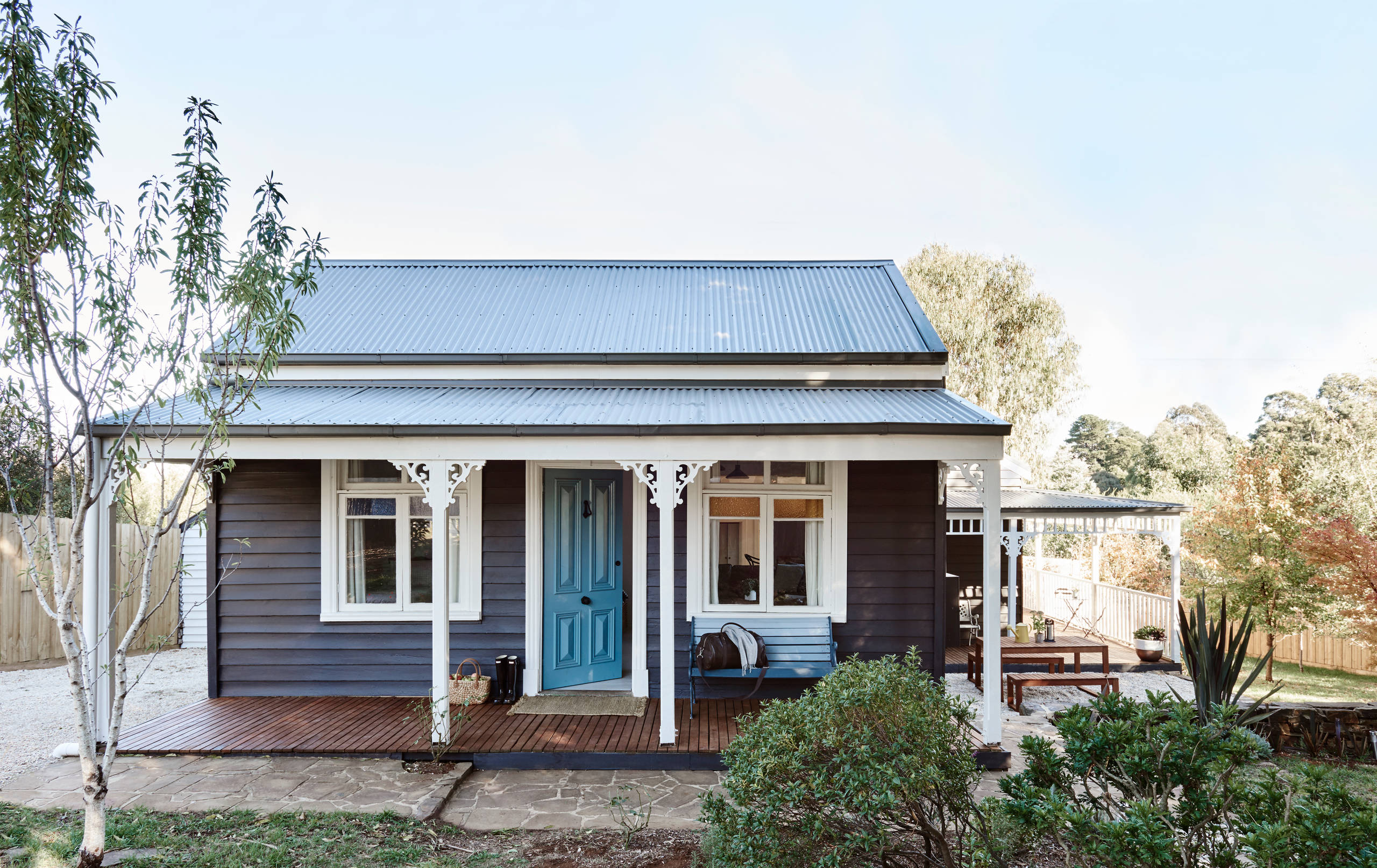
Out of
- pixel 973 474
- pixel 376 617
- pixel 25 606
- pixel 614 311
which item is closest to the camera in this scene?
pixel 973 474

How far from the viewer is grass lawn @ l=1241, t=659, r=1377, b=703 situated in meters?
9.01

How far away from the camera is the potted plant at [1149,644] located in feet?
32.4

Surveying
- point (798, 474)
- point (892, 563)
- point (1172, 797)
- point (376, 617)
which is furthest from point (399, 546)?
point (1172, 797)

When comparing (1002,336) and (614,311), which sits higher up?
(1002,336)

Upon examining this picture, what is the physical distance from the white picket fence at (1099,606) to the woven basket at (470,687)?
9.52m

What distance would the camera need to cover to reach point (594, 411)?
6.38 meters

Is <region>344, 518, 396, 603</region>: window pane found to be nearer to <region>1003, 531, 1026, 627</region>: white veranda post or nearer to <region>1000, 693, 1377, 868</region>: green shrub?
<region>1000, 693, 1377, 868</region>: green shrub

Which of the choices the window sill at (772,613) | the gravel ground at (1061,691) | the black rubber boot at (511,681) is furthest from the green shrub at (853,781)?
the gravel ground at (1061,691)

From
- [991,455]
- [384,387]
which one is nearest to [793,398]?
[991,455]

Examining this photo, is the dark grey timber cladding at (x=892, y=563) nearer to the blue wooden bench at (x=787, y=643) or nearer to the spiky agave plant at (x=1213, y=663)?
the blue wooden bench at (x=787, y=643)

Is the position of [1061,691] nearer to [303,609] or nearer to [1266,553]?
[1266,553]

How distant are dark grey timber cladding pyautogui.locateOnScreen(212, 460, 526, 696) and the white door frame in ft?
0.46

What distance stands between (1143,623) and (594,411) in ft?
32.0

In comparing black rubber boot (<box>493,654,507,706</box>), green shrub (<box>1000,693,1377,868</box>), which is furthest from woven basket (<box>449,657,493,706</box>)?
green shrub (<box>1000,693,1377,868</box>)
